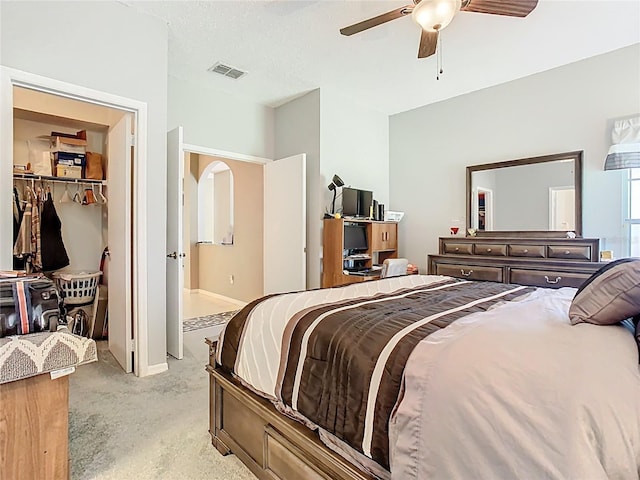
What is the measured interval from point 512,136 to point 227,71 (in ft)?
10.2

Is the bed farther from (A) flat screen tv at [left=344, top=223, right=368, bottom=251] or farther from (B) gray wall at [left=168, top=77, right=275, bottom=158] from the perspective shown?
(B) gray wall at [left=168, top=77, right=275, bottom=158]

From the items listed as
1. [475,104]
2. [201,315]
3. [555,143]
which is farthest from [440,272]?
[201,315]

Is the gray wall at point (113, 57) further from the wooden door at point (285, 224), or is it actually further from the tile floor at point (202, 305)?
the tile floor at point (202, 305)

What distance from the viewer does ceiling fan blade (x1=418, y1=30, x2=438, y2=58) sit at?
2299 mm

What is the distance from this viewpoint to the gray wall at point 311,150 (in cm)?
421

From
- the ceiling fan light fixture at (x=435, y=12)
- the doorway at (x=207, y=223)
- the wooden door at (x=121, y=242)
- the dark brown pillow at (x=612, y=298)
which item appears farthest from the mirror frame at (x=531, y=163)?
the wooden door at (x=121, y=242)

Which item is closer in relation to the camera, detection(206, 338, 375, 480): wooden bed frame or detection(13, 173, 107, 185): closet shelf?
detection(206, 338, 375, 480): wooden bed frame

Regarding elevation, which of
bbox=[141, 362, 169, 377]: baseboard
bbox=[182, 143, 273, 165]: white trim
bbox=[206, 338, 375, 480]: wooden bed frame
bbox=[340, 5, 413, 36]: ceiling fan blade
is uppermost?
bbox=[340, 5, 413, 36]: ceiling fan blade

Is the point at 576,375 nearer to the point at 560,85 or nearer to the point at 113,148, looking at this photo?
the point at 113,148

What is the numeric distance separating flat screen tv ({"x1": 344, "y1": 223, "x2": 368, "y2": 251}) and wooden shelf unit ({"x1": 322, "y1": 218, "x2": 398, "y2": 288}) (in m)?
0.06

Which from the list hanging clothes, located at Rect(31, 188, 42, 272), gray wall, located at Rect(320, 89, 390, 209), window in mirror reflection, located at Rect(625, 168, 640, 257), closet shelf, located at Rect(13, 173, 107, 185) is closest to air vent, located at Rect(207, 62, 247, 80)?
gray wall, located at Rect(320, 89, 390, 209)

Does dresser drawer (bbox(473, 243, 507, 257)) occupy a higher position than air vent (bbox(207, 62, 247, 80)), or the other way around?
air vent (bbox(207, 62, 247, 80))

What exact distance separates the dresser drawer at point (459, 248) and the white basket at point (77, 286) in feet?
12.0

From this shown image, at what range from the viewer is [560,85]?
3.57m
